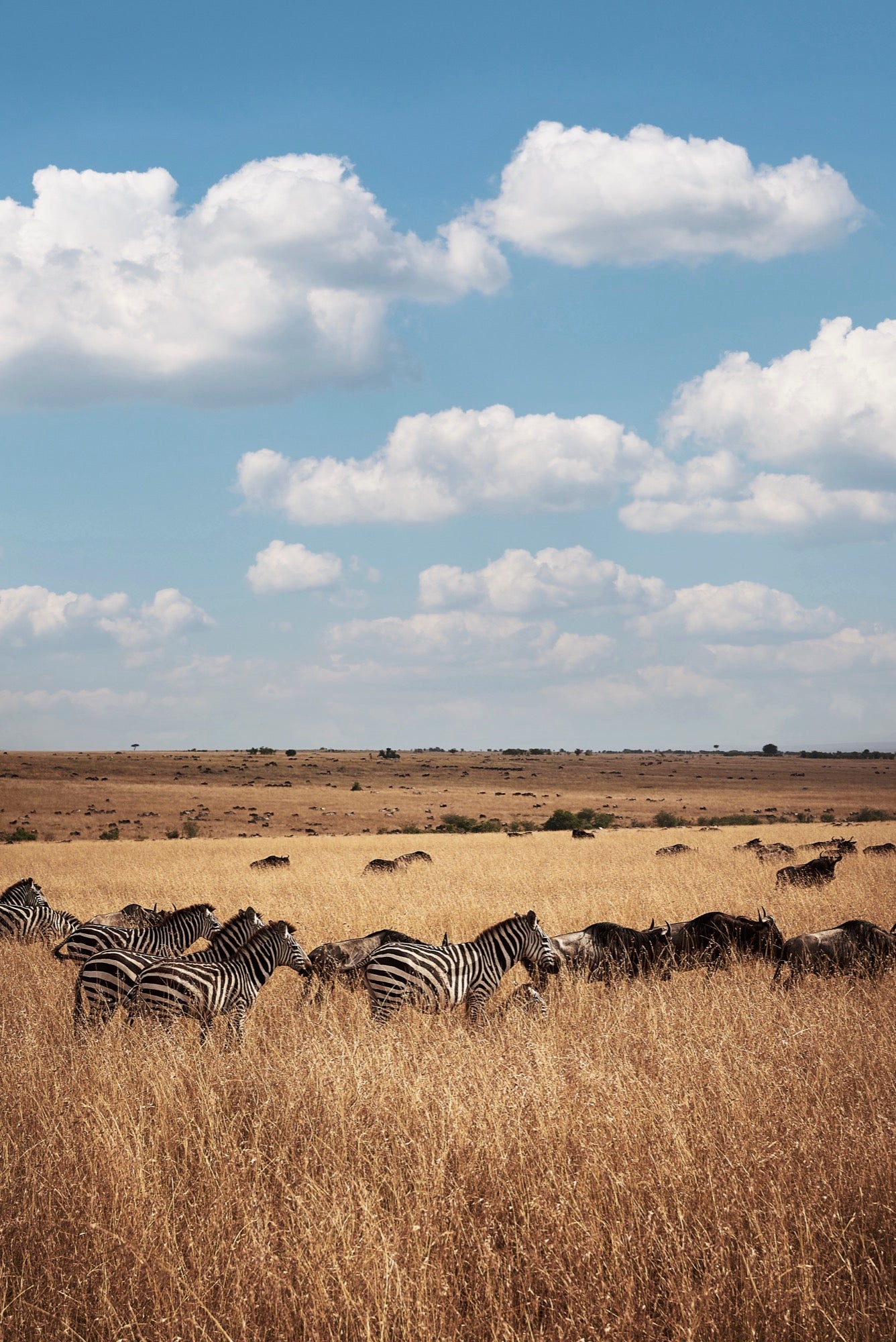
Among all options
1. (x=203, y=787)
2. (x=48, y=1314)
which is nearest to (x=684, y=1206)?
(x=48, y=1314)

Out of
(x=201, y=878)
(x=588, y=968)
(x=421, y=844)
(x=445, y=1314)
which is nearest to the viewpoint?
(x=445, y=1314)

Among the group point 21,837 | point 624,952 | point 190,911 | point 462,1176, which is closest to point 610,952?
point 624,952

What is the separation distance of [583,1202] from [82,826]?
62.5 metres

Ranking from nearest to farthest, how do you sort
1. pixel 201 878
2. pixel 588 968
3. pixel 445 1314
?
pixel 445 1314 < pixel 588 968 < pixel 201 878

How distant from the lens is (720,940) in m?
13.4

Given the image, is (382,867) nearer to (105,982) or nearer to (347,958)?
(347,958)

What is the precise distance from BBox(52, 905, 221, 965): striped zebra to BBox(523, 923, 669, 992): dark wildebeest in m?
5.02

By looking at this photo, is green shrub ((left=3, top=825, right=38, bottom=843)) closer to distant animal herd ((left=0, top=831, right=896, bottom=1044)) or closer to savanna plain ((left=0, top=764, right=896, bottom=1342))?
distant animal herd ((left=0, top=831, right=896, bottom=1044))

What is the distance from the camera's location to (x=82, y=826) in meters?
61.8

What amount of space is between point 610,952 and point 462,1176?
7.10 m

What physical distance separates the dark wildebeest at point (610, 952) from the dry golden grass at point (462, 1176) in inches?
61.5

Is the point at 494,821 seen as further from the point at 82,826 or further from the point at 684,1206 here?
the point at 684,1206

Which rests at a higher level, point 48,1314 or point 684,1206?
point 684,1206

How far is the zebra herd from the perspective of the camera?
9.57 meters
